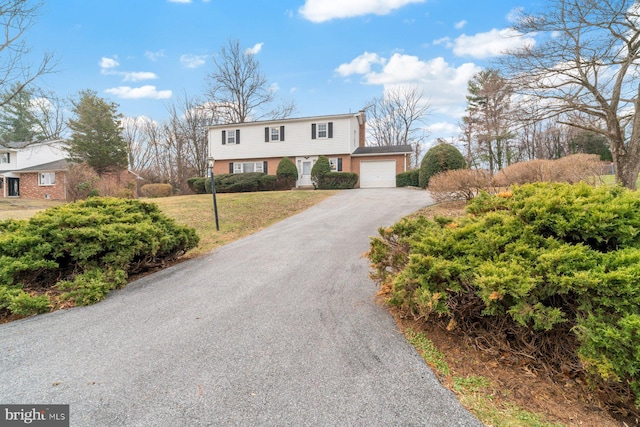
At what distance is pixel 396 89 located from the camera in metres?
32.2

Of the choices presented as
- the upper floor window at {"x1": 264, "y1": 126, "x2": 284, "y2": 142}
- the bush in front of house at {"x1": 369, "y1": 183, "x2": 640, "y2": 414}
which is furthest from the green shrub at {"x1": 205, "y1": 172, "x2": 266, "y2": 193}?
the bush in front of house at {"x1": 369, "y1": 183, "x2": 640, "y2": 414}

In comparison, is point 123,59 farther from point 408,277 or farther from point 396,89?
point 396,89

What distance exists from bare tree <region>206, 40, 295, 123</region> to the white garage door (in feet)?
47.7

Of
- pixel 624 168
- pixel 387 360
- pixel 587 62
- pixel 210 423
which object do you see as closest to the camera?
pixel 210 423

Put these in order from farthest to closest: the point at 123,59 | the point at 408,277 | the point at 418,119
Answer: the point at 418,119
the point at 123,59
the point at 408,277

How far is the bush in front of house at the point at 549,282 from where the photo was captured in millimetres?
1938

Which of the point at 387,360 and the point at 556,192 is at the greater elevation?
the point at 556,192

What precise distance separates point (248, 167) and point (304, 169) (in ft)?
15.2

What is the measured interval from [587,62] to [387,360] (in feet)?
33.8

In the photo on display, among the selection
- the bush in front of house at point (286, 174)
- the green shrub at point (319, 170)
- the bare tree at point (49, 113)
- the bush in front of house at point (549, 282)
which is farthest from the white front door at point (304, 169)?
the bush in front of house at point (549, 282)

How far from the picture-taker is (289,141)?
22391 millimetres

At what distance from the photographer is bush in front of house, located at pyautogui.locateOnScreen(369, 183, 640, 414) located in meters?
1.94

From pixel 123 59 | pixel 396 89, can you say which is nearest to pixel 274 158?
pixel 123 59

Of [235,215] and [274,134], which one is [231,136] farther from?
[235,215]
